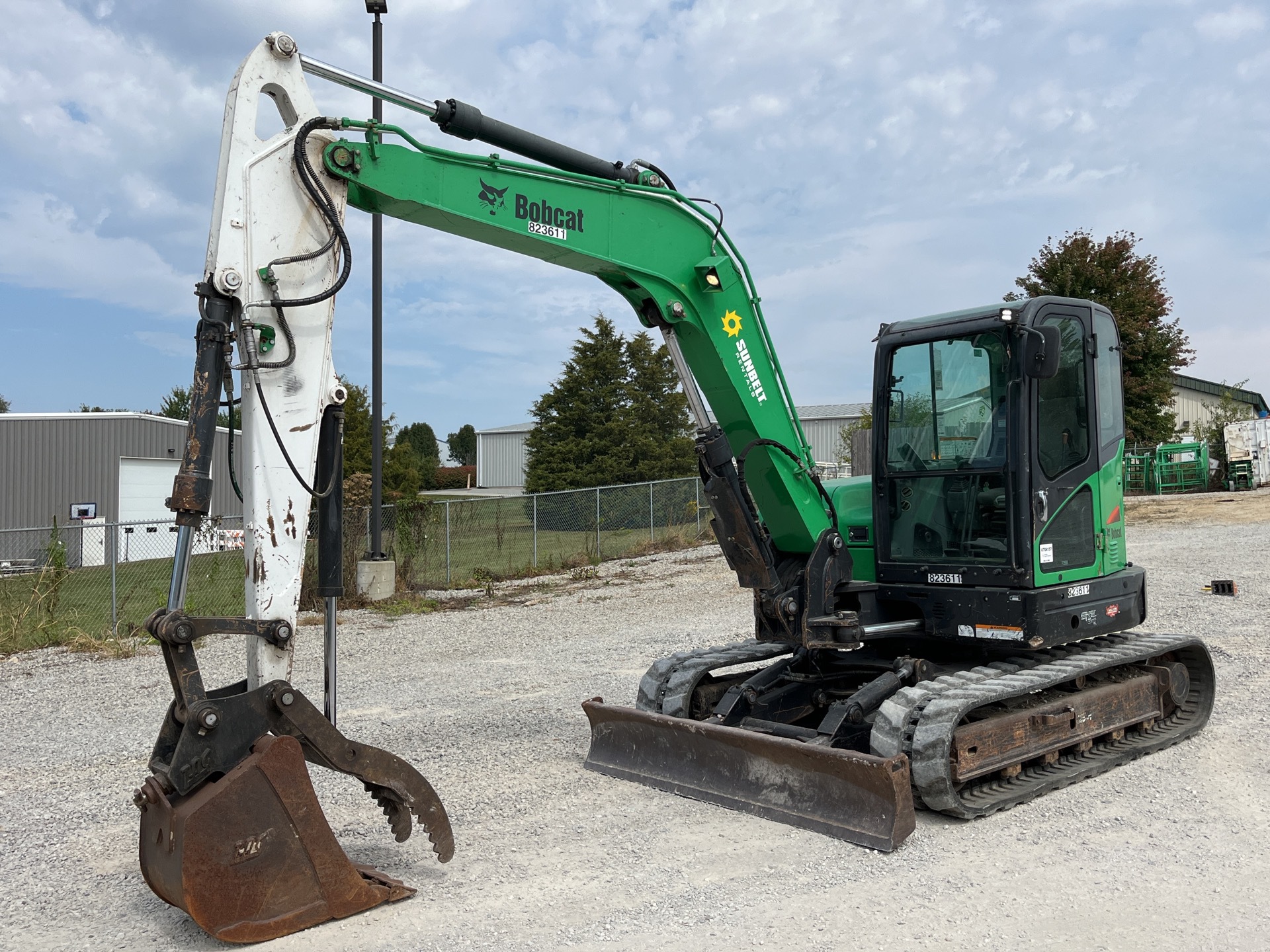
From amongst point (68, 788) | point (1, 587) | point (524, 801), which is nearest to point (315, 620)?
point (1, 587)

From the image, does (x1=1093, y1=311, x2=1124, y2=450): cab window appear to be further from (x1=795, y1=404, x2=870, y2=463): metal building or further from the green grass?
(x1=795, y1=404, x2=870, y2=463): metal building

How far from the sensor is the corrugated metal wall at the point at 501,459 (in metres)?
63.9

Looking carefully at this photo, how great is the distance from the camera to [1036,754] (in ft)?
20.6

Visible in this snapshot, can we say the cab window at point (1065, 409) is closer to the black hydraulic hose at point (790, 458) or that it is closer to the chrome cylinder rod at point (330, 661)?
the black hydraulic hose at point (790, 458)

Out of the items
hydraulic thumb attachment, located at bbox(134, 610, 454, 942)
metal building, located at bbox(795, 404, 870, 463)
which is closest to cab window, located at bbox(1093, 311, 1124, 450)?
hydraulic thumb attachment, located at bbox(134, 610, 454, 942)

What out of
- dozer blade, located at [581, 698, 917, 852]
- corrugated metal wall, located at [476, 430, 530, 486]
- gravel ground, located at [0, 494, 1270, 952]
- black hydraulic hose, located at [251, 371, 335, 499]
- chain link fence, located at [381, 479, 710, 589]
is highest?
corrugated metal wall, located at [476, 430, 530, 486]

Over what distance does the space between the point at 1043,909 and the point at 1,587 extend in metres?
13.3

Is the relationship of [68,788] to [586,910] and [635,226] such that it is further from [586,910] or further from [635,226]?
[635,226]

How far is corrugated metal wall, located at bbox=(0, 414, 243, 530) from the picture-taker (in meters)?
28.1

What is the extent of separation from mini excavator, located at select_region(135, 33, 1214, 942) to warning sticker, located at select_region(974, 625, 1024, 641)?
0.02m

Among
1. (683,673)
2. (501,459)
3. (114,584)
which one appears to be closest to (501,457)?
(501,459)

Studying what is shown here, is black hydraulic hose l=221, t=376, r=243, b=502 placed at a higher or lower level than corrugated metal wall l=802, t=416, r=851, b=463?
lower

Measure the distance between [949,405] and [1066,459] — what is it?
787 mm

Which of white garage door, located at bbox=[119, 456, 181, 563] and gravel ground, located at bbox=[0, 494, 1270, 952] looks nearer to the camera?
gravel ground, located at bbox=[0, 494, 1270, 952]
